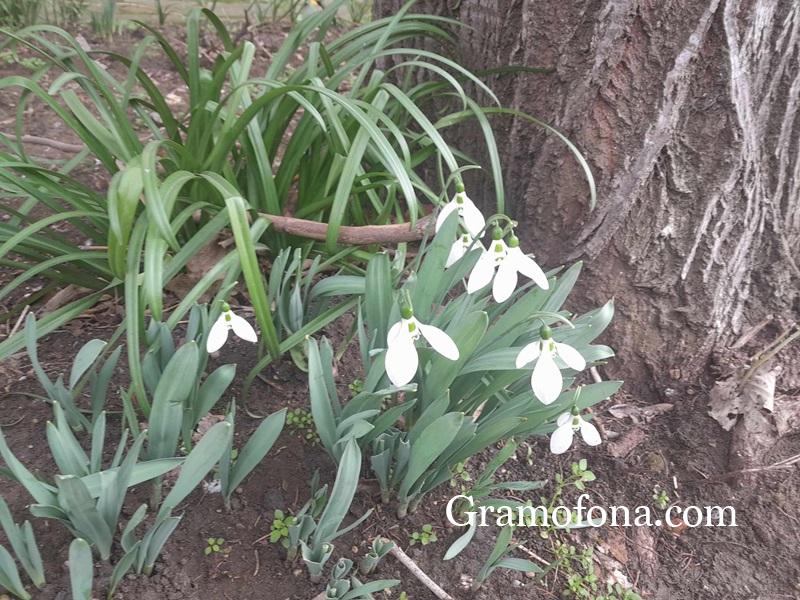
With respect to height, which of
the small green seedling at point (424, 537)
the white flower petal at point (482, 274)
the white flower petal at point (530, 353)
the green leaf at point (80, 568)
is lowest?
the small green seedling at point (424, 537)

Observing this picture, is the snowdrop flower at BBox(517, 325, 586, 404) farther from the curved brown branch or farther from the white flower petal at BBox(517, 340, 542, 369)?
the curved brown branch

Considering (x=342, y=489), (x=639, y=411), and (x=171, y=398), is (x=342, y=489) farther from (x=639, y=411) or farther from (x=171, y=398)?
(x=639, y=411)

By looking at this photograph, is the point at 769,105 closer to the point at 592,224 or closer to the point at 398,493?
the point at 592,224

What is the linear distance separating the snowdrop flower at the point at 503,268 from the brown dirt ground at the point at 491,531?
0.62 metres

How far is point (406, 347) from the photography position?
1.06 metres

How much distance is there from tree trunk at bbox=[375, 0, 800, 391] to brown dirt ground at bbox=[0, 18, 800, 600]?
19 cm

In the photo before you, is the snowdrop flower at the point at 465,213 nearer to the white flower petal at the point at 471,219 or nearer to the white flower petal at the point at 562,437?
the white flower petal at the point at 471,219

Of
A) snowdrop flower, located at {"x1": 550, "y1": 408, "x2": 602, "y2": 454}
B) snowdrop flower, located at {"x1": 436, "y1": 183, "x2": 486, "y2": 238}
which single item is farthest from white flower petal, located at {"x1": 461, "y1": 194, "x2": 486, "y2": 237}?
snowdrop flower, located at {"x1": 550, "y1": 408, "x2": 602, "y2": 454}

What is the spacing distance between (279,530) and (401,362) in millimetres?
578

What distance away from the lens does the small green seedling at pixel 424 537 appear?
146 centimetres

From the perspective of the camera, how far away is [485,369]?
1286 mm

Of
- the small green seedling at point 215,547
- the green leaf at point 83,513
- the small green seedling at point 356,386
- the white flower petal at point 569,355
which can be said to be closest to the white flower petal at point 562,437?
the white flower petal at point 569,355

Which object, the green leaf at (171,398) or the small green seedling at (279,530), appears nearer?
the green leaf at (171,398)

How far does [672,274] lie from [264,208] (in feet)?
3.82
